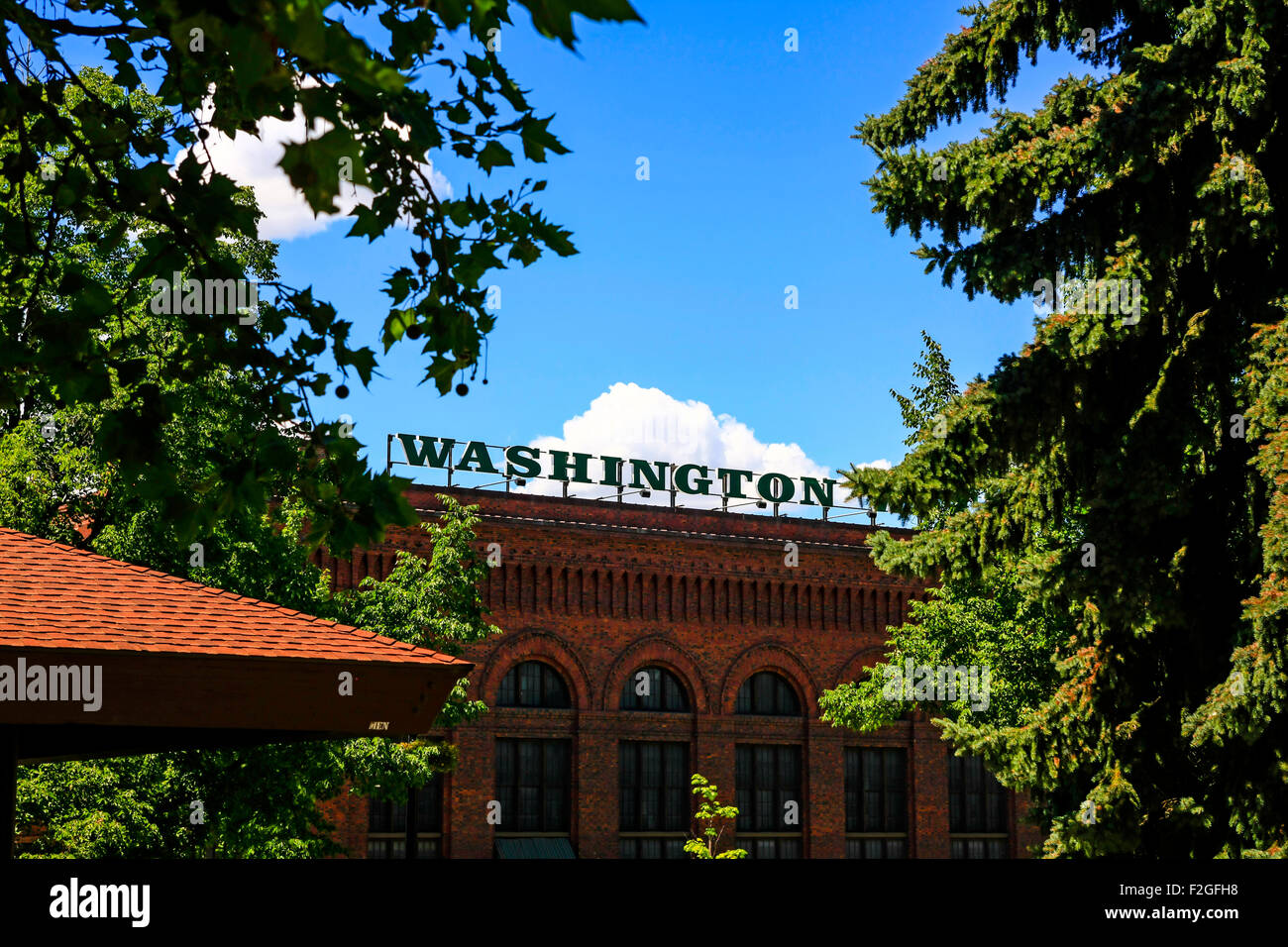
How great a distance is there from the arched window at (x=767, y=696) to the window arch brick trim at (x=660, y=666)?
128 cm

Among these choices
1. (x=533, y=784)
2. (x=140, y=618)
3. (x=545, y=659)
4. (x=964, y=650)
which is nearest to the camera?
(x=140, y=618)

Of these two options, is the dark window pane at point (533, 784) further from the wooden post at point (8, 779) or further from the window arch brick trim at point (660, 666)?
the wooden post at point (8, 779)

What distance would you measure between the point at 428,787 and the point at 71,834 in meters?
16.2

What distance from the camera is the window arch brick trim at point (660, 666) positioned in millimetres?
33031

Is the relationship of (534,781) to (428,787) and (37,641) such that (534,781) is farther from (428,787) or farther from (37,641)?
(37,641)

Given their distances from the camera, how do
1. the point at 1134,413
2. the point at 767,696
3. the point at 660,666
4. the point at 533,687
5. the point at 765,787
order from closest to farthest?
the point at 1134,413 < the point at 533,687 < the point at 660,666 < the point at 765,787 < the point at 767,696

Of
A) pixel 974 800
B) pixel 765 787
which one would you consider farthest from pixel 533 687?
pixel 974 800

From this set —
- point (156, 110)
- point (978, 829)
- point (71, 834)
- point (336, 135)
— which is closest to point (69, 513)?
point (71, 834)

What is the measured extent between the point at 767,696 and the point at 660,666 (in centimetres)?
330

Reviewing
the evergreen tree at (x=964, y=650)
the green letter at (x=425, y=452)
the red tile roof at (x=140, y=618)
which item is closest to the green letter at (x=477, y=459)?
the green letter at (x=425, y=452)

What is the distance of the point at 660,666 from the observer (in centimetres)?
3391

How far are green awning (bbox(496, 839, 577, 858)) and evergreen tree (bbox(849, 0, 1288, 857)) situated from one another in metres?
17.9

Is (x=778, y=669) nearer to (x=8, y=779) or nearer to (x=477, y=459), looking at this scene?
(x=477, y=459)

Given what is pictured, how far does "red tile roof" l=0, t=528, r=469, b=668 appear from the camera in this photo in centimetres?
640
